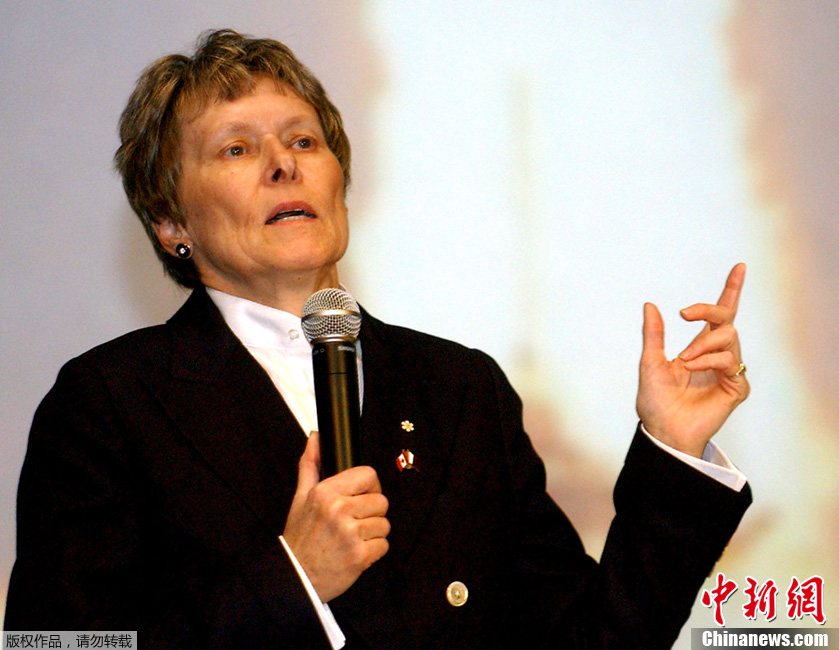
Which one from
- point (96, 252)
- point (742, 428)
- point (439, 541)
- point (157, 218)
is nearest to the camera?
point (439, 541)

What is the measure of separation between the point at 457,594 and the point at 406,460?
0.78 feet

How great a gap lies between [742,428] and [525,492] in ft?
2.37

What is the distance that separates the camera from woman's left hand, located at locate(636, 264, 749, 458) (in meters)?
1.75

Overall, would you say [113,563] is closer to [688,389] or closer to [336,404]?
[336,404]

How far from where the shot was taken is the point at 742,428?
2.45 meters

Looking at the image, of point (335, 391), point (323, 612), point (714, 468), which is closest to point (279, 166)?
point (335, 391)

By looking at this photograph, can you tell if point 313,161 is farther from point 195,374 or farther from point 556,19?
point 556,19

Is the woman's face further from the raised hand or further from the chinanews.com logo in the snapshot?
the chinanews.com logo

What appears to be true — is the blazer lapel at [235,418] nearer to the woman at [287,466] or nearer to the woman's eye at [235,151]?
the woman at [287,466]

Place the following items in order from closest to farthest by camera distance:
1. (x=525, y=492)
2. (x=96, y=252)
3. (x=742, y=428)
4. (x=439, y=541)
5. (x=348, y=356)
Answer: (x=348, y=356)
(x=439, y=541)
(x=525, y=492)
(x=742, y=428)
(x=96, y=252)

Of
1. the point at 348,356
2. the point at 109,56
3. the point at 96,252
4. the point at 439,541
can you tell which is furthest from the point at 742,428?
the point at 109,56

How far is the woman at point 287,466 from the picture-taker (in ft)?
5.21

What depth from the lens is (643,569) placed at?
1.77 m

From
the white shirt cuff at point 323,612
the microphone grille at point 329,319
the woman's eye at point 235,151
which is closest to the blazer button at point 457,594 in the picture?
the white shirt cuff at point 323,612
